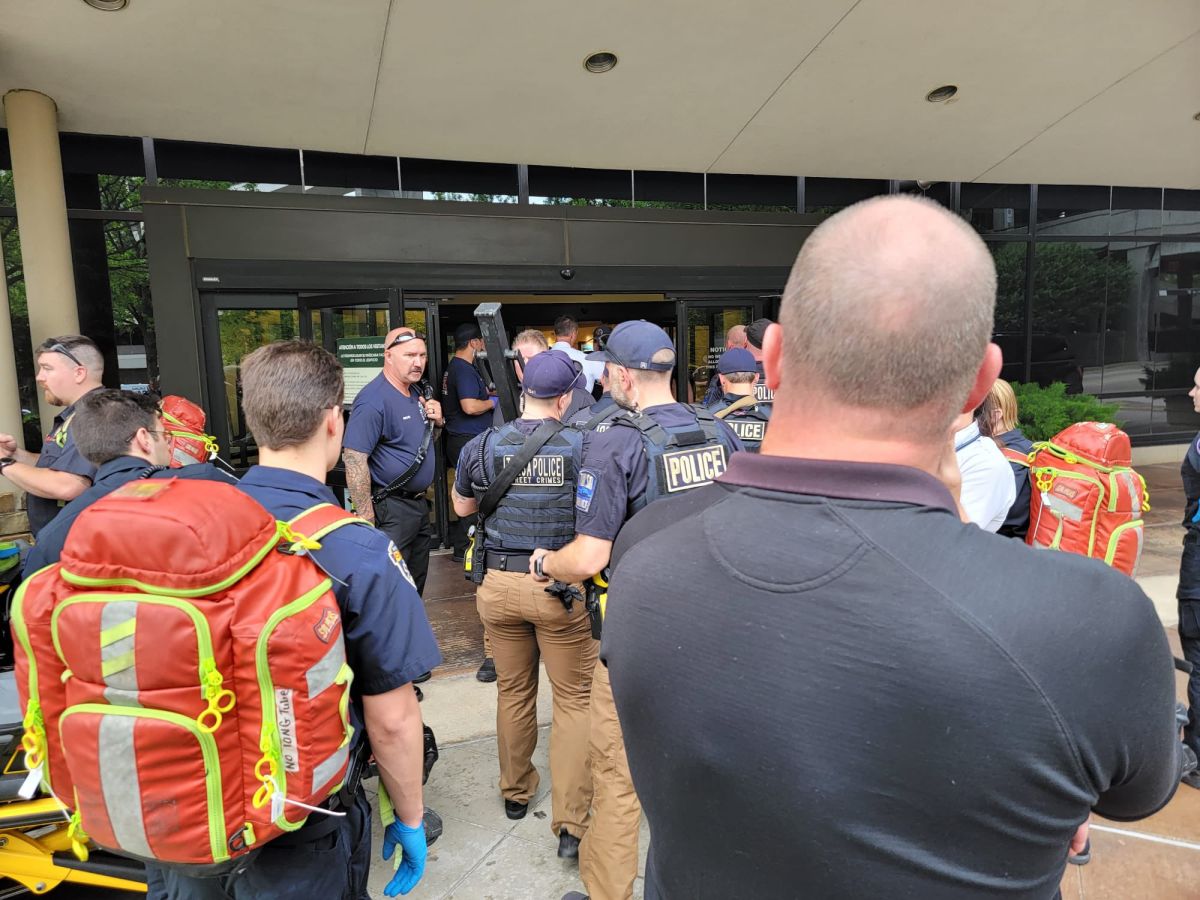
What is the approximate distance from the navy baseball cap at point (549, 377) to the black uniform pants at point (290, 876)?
1.78 meters

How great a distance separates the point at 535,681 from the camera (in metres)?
3.22

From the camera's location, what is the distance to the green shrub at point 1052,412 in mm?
8125

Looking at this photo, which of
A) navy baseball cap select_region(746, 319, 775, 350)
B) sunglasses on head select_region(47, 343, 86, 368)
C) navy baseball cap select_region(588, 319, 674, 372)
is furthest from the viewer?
navy baseball cap select_region(746, 319, 775, 350)

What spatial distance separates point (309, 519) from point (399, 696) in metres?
0.50

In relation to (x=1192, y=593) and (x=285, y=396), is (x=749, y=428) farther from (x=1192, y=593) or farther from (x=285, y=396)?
(x=285, y=396)

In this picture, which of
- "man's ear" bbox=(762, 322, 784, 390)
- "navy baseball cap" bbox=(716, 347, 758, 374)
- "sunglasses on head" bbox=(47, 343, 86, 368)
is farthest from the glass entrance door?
"man's ear" bbox=(762, 322, 784, 390)

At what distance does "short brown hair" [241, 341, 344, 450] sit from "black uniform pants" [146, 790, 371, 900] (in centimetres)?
95

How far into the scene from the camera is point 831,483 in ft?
2.83

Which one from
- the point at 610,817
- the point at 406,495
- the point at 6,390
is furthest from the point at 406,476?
the point at 6,390

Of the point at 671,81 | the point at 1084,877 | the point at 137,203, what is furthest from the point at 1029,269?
the point at 137,203

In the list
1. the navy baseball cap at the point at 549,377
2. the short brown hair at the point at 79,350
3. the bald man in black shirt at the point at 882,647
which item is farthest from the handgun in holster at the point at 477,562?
the short brown hair at the point at 79,350

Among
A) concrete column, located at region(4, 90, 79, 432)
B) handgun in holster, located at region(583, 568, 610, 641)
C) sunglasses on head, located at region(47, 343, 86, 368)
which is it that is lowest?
handgun in holster, located at region(583, 568, 610, 641)

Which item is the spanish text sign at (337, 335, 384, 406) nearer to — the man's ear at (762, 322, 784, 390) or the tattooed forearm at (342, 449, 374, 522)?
the tattooed forearm at (342, 449, 374, 522)

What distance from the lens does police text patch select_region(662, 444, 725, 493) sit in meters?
2.57
